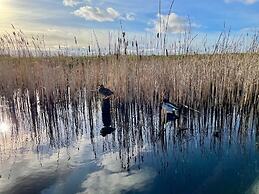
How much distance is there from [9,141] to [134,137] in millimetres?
2330

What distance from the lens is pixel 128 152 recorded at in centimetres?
547

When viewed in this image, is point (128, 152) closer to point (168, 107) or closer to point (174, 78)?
point (168, 107)

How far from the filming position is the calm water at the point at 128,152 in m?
4.38

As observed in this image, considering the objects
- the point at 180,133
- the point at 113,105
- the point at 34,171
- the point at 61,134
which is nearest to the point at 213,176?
the point at 180,133

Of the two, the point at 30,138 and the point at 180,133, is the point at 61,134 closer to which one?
the point at 30,138

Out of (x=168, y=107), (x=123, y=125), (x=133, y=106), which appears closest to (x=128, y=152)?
(x=123, y=125)

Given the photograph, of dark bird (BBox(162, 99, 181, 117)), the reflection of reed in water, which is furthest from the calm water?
dark bird (BBox(162, 99, 181, 117))

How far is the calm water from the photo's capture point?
14.4ft

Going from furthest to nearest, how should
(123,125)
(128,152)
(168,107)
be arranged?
(123,125) < (168,107) < (128,152)

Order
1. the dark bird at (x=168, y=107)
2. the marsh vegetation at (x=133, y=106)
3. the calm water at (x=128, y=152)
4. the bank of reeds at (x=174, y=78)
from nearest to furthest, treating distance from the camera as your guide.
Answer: the calm water at (x=128, y=152) < the marsh vegetation at (x=133, y=106) < the dark bird at (x=168, y=107) < the bank of reeds at (x=174, y=78)

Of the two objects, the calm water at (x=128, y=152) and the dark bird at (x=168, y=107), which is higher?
the dark bird at (x=168, y=107)

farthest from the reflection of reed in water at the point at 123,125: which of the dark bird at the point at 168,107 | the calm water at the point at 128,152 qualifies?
the dark bird at the point at 168,107

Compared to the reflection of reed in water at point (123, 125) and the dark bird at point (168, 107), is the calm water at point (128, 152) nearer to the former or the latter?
the reflection of reed in water at point (123, 125)

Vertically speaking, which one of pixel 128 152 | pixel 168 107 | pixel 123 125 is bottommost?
pixel 128 152
